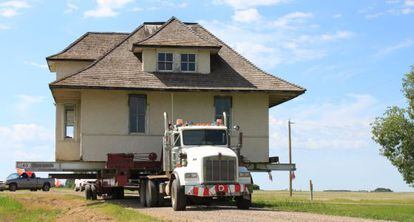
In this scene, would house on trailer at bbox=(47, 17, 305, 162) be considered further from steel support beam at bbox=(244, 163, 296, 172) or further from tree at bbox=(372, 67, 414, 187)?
tree at bbox=(372, 67, 414, 187)

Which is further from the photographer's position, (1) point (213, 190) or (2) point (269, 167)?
(2) point (269, 167)

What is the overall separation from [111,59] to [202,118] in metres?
5.33

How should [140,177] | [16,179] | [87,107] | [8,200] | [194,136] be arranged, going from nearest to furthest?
[194,136], [140,177], [87,107], [8,200], [16,179]

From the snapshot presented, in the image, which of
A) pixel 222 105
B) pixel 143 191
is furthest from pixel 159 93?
pixel 143 191

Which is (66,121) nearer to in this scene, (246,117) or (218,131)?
(246,117)

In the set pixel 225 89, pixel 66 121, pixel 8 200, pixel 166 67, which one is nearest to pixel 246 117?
pixel 225 89

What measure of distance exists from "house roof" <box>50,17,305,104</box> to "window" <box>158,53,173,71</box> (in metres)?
0.42

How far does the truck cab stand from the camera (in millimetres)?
23844

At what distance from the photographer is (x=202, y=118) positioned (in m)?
33.2

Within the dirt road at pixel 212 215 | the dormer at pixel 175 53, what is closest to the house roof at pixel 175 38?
A: the dormer at pixel 175 53

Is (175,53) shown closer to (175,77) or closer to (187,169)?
(175,77)

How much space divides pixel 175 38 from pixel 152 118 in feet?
14.1

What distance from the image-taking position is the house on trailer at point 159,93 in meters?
32.2

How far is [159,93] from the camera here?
3297cm
